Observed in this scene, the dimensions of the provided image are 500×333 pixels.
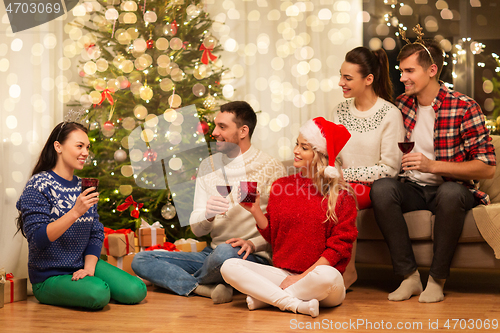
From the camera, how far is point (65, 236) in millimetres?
1969

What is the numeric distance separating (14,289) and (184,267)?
2.59ft

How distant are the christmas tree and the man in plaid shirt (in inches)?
50.5

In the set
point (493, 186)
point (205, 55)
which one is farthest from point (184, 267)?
point (493, 186)

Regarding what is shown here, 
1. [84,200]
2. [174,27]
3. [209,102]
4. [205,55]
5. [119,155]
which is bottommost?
[84,200]

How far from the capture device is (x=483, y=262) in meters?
2.11

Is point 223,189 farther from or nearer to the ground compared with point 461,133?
nearer to the ground

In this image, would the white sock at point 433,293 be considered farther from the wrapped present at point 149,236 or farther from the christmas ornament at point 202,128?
the christmas ornament at point 202,128

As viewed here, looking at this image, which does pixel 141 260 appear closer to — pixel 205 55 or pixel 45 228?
pixel 45 228

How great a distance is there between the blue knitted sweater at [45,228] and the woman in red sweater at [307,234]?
0.67m

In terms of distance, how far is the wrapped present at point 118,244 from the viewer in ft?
8.23

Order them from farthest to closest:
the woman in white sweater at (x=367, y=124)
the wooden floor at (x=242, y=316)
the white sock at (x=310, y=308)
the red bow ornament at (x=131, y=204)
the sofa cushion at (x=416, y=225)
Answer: the red bow ornament at (x=131, y=204) → the woman in white sweater at (x=367, y=124) → the sofa cushion at (x=416, y=225) → the white sock at (x=310, y=308) → the wooden floor at (x=242, y=316)

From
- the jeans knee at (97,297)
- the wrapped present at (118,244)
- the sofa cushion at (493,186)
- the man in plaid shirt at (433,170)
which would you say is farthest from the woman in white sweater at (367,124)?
the wrapped present at (118,244)

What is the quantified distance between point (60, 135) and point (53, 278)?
2.08 ft

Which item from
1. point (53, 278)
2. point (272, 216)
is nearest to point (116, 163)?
point (53, 278)
